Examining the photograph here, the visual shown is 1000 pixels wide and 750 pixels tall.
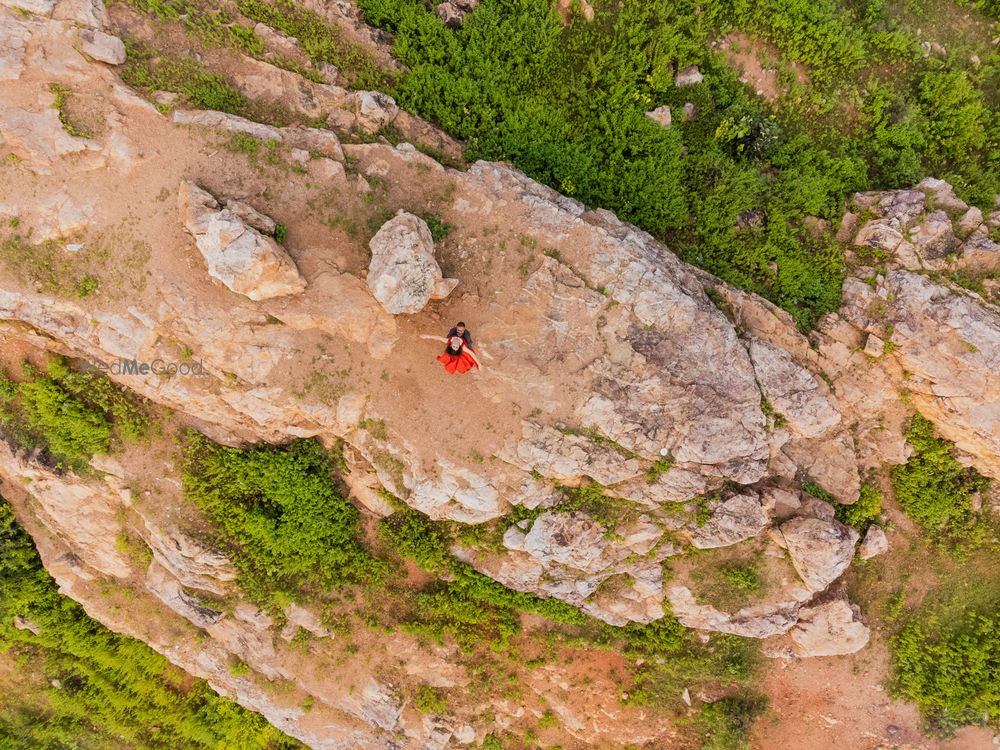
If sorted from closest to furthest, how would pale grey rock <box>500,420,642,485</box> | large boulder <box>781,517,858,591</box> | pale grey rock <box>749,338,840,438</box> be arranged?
pale grey rock <box>500,420,642,485</box>, pale grey rock <box>749,338,840,438</box>, large boulder <box>781,517,858,591</box>

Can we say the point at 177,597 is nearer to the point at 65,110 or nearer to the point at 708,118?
the point at 65,110

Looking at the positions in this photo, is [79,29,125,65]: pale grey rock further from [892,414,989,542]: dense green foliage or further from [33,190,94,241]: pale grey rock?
[892,414,989,542]: dense green foliage

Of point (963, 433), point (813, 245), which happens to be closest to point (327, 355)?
point (813, 245)

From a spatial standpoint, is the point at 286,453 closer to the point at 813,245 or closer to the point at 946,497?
the point at 813,245

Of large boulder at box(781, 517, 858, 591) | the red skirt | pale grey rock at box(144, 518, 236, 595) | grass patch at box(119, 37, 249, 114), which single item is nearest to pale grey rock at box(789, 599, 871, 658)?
large boulder at box(781, 517, 858, 591)

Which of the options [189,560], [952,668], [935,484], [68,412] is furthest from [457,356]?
[952,668]

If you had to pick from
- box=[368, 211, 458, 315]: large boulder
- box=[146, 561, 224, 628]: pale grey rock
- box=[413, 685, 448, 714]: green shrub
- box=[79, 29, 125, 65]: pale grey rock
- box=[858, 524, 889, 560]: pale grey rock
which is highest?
box=[79, 29, 125, 65]: pale grey rock
